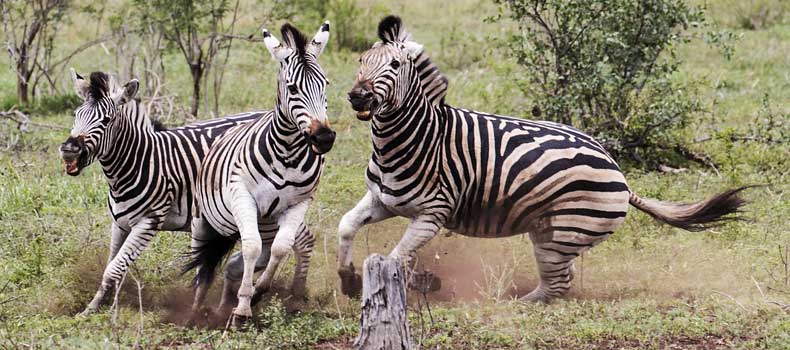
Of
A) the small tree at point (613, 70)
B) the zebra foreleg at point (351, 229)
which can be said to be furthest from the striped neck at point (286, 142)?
the small tree at point (613, 70)

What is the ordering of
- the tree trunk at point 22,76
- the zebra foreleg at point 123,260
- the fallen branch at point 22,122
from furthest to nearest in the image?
the tree trunk at point 22,76 < the fallen branch at point 22,122 < the zebra foreleg at point 123,260

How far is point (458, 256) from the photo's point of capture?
8734 mm

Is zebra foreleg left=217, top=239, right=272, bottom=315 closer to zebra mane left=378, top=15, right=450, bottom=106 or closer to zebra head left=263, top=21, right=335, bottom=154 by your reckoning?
zebra head left=263, top=21, right=335, bottom=154

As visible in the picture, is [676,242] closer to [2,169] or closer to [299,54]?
[299,54]

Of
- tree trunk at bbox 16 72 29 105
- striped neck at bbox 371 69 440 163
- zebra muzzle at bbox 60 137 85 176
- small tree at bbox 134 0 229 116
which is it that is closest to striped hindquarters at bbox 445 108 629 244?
striped neck at bbox 371 69 440 163

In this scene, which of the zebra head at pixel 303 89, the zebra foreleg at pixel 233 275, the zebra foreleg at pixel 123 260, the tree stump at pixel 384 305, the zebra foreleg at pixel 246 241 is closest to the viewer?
the tree stump at pixel 384 305

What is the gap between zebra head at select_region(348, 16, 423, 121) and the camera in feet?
22.5

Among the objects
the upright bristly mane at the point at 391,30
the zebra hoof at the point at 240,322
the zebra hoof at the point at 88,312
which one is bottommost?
the zebra hoof at the point at 88,312

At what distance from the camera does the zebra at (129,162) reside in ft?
23.3

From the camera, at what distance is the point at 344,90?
14078mm

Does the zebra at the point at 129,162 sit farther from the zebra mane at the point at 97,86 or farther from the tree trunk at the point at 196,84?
the tree trunk at the point at 196,84

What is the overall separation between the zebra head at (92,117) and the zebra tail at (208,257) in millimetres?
933

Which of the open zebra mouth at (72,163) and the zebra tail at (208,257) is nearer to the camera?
the open zebra mouth at (72,163)

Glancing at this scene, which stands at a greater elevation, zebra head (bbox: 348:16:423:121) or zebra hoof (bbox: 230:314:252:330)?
zebra head (bbox: 348:16:423:121)
